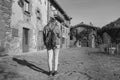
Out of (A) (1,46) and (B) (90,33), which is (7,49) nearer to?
(A) (1,46)

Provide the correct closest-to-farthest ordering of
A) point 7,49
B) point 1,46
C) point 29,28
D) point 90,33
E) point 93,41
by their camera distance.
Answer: point 1,46 < point 7,49 < point 29,28 < point 93,41 < point 90,33

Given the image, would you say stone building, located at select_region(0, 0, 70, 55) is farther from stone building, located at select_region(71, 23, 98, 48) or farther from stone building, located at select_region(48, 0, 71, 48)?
stone building, located at select_region(71, 23, 98, 48)

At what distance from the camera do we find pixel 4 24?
7738 mm

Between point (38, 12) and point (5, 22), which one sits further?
point (38, 12)

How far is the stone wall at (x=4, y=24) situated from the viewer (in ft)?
24.6

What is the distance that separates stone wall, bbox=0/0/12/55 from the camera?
751 centimetres

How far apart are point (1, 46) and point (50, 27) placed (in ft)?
15.8

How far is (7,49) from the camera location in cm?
805

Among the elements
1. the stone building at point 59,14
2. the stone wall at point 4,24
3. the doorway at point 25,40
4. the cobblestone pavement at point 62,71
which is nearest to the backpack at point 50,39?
the cobblestone pavement at point 62,71

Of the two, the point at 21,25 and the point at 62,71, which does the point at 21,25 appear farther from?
the point at 62,71

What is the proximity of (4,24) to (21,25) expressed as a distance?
200 cm

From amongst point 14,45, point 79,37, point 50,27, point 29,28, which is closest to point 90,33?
point 79,37

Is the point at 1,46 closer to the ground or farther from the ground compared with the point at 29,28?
closer to the ground

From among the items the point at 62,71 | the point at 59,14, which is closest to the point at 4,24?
the point at 62,71
